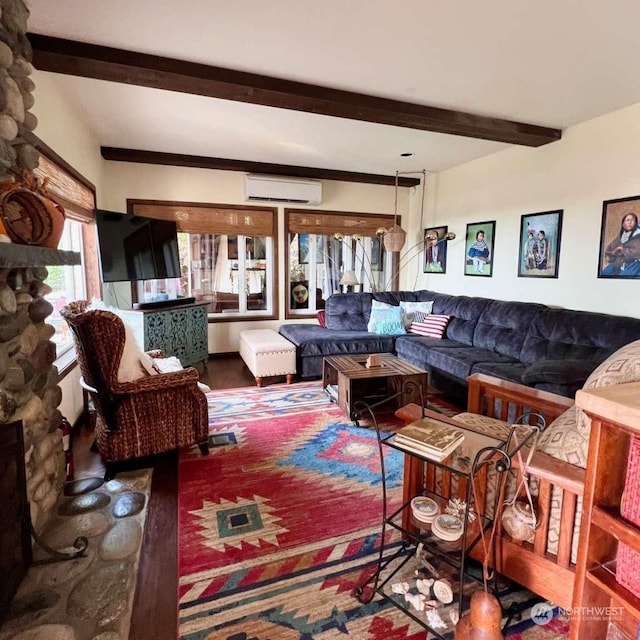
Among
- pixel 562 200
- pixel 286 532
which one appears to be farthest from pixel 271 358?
pixel 562 200

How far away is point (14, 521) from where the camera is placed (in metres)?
1.54

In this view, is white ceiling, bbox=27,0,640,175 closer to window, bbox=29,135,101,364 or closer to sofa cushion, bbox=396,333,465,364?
window, bbox=29,135,101,364

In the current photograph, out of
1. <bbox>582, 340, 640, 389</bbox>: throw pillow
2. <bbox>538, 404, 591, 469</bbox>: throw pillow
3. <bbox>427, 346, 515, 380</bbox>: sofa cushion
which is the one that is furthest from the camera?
<bbox>427, 346, 515, 380</bbox>: sofa cushion

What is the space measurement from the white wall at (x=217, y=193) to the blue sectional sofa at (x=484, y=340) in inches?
40.1

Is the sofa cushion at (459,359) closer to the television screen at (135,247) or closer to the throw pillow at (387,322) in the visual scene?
the throw pillow at (387,322)

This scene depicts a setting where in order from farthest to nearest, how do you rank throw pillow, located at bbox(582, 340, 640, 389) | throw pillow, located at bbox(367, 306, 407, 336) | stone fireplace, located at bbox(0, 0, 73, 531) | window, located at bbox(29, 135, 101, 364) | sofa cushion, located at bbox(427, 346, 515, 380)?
throw pillow, located at bbox(367, 306, 407, 336)
sofa cushion, located at bbox(427, 346, 515, 380)
window, located at bbox(29, 135, 101, 364)
stone fireplace, located at bbox(0, 0, 73, 531)
throw pillow, located at bbox(582, 340, 640, 389)

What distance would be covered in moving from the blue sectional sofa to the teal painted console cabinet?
3.29 feet

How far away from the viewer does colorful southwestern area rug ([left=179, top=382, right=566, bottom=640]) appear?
1.43m

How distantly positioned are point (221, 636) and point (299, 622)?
274mm

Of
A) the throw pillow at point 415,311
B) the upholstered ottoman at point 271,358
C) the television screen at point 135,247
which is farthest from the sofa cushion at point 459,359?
the television screen at point 135,247

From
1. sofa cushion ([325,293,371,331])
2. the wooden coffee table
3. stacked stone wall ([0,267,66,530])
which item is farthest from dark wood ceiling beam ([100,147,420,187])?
stacked stone wall ([0,267,66,530])

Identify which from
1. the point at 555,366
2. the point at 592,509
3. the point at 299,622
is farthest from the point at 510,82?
the point at 299,622

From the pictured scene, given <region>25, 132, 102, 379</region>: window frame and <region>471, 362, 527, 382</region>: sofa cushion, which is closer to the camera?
<region>25, 132, 102, 379</region>: window frame

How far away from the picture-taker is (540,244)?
3998 mm
